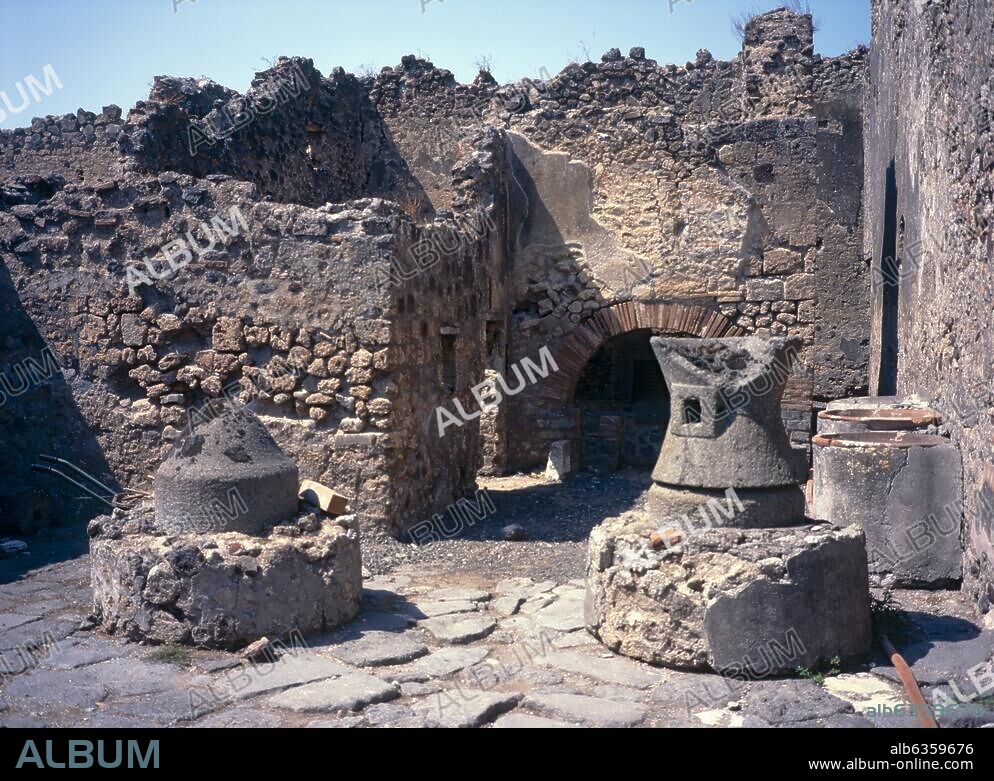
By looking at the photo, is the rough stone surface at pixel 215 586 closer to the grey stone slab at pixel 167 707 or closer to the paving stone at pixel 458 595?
the grey stone slab at pixel 167 707

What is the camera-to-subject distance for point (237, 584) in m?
4.86

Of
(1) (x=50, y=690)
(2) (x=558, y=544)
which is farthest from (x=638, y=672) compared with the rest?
(2) (x=558, y=544)

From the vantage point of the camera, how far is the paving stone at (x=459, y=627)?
5172 millimetres

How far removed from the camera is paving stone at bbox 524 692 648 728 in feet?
13.0

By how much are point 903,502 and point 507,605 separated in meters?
2.40

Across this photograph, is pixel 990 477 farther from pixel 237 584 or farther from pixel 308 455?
pixel 308 455

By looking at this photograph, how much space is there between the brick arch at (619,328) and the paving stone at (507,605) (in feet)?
18.0

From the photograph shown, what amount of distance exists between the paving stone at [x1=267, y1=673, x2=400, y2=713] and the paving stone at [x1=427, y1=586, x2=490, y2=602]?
4.92 feet

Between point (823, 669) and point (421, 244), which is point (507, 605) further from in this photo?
point (421, 244)

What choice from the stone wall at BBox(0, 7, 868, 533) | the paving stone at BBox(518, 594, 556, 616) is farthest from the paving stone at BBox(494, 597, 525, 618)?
the stone wall at BBox(0, 7, 868, 533)

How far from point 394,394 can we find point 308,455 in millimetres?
765

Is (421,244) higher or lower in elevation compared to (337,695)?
higher

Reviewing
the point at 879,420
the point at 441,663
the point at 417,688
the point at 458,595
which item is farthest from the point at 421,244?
the point at 417,688

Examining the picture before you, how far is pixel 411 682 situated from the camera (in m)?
4.49
